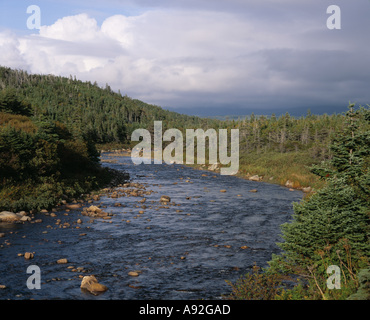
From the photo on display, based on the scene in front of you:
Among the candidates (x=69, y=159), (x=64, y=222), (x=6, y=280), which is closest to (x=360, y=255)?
(x=6, y=280)

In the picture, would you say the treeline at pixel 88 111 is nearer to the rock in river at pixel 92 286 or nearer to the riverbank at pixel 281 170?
the riverbank at pixel 281 170

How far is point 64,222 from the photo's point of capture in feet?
80.4

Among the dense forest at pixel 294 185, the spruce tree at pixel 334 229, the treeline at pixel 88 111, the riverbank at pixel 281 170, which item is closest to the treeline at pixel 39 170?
the dense forest at pixel 294 185

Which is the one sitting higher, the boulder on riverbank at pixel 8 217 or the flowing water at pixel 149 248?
the boulder on riverbank at pixel 8 217

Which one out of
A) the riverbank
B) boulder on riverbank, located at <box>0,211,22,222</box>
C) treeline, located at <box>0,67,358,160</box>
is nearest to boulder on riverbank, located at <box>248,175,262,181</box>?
the riverbank

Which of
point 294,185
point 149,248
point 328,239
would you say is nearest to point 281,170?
point 294,185

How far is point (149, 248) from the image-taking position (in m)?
19.5

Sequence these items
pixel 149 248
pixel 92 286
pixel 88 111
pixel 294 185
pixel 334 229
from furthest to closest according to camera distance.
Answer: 1. pixel 88 111
2. pixel 294 185
3. pixel 149 248
4. pixel 92 286
5. pixel 334 229

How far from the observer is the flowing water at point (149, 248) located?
46.5ft

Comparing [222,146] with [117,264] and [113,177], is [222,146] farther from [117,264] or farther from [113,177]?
[117,264]

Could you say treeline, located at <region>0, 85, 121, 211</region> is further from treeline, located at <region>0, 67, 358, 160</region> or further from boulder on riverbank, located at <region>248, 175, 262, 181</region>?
boulder on riverbank, located at <region>248, 175, 262, 181</region>

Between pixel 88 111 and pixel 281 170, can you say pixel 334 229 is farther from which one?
pixel 88 111

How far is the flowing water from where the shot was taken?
14.2m

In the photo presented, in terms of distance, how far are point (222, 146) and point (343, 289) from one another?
8542cm
